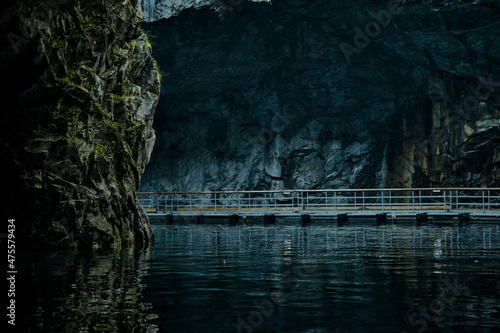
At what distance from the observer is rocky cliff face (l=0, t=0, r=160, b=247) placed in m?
15.3

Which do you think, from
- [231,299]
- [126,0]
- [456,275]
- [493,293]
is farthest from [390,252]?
[126,0]

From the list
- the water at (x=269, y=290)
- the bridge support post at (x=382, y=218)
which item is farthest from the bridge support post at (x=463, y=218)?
the water at (x=269, y=290)

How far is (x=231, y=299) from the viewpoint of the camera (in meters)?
8.41

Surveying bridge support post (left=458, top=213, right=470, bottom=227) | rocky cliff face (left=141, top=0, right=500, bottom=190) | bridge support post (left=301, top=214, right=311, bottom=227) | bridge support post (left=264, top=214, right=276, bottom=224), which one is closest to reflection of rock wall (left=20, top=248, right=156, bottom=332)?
bridge support post (left=301, top=214, right=311, bottom=227)

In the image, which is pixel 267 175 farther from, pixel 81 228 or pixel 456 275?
pixel 456 275

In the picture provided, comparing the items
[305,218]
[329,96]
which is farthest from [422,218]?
[329,96]

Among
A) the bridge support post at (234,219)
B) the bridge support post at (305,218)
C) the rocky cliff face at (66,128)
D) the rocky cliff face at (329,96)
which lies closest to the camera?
the rocky cliff face at (66,128)

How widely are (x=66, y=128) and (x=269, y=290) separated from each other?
8.89 metres

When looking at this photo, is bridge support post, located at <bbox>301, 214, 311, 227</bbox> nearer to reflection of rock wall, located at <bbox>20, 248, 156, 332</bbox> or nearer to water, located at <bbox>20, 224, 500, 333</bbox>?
water, located at <bbox>20, 224, 500, 333</bbox>

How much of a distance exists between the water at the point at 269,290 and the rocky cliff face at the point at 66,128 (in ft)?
4.61

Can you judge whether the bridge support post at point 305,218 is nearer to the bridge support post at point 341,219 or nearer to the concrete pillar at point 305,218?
the concrete pillar at point 305,218

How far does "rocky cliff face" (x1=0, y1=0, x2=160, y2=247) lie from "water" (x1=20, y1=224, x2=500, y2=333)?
1.40 metres

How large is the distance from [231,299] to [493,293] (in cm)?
353

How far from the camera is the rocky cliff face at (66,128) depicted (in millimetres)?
15344
